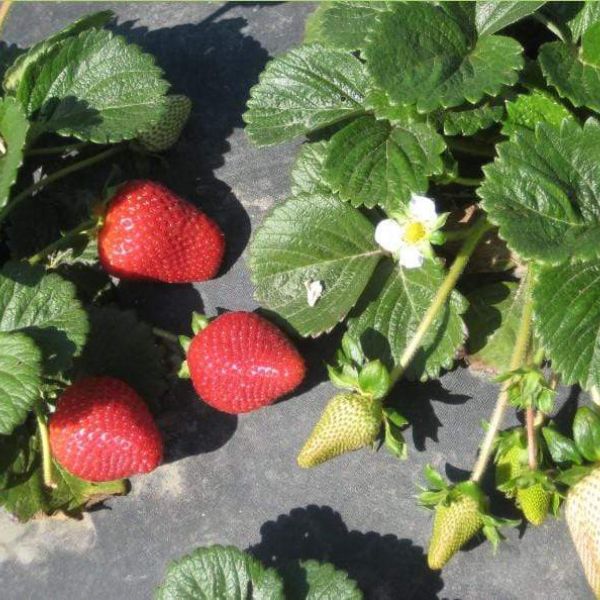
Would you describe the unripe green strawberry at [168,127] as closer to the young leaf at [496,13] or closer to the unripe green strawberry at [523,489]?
the young leaf at [496,13]

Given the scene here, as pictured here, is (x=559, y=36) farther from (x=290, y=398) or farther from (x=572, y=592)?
(x=572, y=592)

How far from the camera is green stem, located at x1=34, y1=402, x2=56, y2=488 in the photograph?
1.22 m

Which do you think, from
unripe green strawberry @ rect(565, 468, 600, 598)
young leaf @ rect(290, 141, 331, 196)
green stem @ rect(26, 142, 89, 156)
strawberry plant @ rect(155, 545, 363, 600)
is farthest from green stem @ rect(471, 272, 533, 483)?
green stem @ rect(26, 142, 89, 156)

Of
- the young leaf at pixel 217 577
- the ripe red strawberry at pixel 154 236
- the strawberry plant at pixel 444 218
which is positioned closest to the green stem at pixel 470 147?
the strawberry plant at pixel 444 218

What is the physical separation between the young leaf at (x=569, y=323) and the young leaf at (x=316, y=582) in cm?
35

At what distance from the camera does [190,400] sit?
129 cm

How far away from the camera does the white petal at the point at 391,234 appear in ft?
3.75

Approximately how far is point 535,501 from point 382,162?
0.44 m

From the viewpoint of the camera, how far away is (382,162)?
1141 millimetres

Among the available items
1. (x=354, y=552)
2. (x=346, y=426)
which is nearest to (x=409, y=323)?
(x=346, y=426)

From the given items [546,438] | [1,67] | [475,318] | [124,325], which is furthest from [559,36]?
[1,67]

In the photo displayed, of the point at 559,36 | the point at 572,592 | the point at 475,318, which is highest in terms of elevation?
the point at 559,36

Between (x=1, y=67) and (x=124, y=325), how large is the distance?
1.51ft

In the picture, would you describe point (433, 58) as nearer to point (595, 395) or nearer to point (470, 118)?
point (470, 118)
